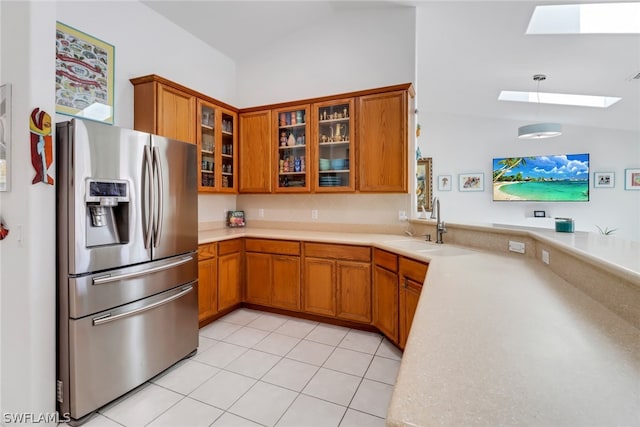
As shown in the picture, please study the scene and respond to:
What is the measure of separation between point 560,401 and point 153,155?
2.44 metres

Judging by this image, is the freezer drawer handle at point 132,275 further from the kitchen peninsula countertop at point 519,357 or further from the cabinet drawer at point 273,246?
the kitchen peninsula countertop at point 519,357

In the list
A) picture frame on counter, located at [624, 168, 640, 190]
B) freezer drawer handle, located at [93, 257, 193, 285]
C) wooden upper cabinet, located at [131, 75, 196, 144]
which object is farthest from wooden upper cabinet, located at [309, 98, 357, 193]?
picture frame on counter, located at [624, 168, 640, 190]

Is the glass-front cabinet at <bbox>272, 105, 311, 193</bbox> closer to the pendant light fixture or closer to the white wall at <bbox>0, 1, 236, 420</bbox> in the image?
the white wall at <bbox>0, 1, 236, 420</bbox>

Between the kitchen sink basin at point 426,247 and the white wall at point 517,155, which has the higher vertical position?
the white wall at point 517,155

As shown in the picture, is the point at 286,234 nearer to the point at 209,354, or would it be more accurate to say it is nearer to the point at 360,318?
the point at 360,318

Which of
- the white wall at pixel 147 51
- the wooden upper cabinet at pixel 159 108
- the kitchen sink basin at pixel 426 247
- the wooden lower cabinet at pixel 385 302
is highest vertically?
the white wall at pixel 147 51

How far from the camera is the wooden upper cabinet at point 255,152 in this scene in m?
3.73

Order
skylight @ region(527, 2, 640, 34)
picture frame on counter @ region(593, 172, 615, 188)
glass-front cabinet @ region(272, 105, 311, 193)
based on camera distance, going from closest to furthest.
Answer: skylight @ region(527, 2, 640, 34) → glass-front cabinet @ region(272, 105, 311, 193) → picture frame on counter @ region(593, 172, 615, 188)

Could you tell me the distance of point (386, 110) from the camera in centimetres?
319

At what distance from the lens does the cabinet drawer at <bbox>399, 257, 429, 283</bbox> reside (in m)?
2.22

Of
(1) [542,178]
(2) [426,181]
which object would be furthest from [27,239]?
(1) [542,178]

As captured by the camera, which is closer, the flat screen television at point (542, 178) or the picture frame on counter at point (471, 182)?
the flat screen television at point (542, 178)

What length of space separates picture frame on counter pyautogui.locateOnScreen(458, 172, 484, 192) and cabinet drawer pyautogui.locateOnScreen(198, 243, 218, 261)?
5.14 m

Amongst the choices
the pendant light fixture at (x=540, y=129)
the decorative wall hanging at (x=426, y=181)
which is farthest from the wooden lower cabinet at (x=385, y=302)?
the decorative wall hanging at (x=426, y=181)
